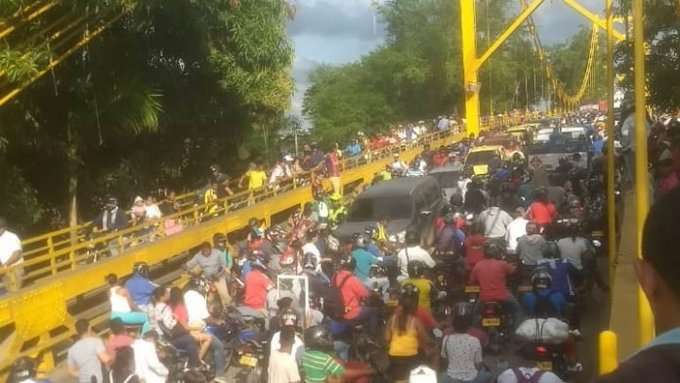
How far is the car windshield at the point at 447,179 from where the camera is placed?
2478 centimetres

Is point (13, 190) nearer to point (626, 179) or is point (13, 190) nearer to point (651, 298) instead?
point (626, 179)

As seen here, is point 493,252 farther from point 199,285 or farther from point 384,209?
point 384,209

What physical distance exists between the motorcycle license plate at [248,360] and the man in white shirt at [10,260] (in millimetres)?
4376

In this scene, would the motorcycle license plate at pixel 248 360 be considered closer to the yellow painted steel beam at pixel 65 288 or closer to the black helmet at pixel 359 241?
the yellow painted steel beam at pixel 65 288

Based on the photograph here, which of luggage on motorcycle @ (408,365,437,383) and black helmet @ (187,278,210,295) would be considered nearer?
luggage on motorcycle @ (408,365,437,383)

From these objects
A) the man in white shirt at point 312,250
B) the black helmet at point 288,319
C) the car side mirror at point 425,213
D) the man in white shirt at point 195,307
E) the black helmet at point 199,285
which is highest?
the car side mirror at point 425,213

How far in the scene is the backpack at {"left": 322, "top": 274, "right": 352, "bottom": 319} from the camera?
1117cm

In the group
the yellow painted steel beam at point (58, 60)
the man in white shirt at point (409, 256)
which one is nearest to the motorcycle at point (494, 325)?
the man in white shirt at point (409, 256)

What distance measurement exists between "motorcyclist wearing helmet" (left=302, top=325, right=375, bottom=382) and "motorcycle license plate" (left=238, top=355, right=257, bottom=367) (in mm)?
2144

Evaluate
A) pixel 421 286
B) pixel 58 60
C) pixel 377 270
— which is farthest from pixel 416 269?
pixel 58 60

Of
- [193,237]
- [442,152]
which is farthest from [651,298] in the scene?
[442,152]

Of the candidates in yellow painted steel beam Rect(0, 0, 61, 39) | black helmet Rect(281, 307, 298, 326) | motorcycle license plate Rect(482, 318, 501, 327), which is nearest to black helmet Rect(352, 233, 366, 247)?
motorcycle license plate Rect(482, 318, 501, 327)

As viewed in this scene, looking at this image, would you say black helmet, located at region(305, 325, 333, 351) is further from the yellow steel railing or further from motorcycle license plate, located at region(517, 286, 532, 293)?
the yellow steel railing

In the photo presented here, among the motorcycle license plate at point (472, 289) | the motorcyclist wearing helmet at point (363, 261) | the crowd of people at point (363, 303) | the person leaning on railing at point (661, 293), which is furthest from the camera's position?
the motorcyclist wearing helmet at point (363, 261)
